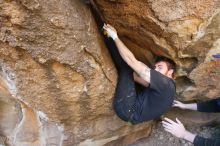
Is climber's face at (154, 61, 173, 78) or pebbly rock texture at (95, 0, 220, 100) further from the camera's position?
climber's face at (154, 61, 173, 78)

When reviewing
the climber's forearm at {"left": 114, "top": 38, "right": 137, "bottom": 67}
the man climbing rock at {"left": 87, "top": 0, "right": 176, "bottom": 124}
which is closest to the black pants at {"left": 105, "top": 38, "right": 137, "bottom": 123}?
the man climbing rock at {"left": 87, "top": 0, "right": 176, "bottom": 124}

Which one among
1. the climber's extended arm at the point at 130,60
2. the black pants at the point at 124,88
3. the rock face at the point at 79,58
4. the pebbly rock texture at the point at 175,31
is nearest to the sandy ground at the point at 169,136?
the rock face at the point at 79,58

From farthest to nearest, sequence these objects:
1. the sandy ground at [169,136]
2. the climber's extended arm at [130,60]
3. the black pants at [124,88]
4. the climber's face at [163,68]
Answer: the sandy ground at [169,136]
the climber's face at [163,68]
the black pants at [124,88]
the climber's extended arm at [130,60]

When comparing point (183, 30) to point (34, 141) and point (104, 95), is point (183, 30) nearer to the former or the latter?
point (104, 95)

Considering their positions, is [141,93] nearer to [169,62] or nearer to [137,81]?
[137,81]

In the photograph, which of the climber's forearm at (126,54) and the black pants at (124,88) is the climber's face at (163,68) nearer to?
the black pants at (124,88)

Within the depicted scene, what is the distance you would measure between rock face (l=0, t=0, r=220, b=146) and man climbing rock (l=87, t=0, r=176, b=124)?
3.0 inches

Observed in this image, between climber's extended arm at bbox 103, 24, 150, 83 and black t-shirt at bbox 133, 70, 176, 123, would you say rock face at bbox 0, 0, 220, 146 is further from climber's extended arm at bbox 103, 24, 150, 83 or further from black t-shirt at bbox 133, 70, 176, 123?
black t-shirt at bbox 133, 70, 176, 123

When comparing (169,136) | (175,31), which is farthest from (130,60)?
(169,136)

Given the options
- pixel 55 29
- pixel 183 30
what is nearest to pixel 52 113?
pixel 55 29

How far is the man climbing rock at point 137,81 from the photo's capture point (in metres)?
2.46

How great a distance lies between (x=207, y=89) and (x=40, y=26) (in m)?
1.78

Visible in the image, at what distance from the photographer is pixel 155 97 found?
257 centimetres

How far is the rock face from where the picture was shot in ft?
6.84
